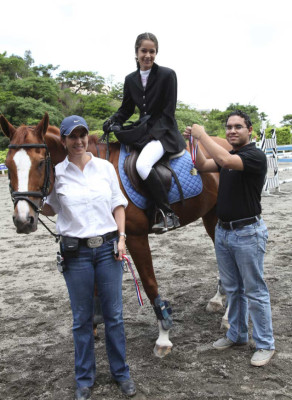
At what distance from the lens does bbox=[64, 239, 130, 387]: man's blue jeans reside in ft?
7.72

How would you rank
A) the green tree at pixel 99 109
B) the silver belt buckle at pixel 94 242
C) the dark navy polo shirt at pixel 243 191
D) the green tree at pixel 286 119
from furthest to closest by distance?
1. the green tree at pixel 286 119
2. the green tree at pixel 99 109
3. the dark navy polo shirt at pixel 243 191
4. the silver belt buckle at pixel 94 242

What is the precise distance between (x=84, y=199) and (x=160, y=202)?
1008 millimetres

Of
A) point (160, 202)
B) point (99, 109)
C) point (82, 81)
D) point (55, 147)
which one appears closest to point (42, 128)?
point (55, 147)

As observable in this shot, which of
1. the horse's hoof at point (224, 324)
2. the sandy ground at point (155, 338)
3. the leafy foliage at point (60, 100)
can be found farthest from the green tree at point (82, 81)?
the horse's hoof at point (224, 324)

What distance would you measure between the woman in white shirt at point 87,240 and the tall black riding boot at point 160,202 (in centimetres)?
65

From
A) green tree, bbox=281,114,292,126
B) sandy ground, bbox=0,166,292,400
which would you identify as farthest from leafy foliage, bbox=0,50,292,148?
sandy ground, bbox=0,166,292,400

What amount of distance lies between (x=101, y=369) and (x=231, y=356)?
106 centimetres

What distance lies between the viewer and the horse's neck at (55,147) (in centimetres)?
275

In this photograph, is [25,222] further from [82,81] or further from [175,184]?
[82,81]

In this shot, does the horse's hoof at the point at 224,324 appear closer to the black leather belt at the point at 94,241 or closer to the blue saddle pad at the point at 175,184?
the blue saddle pad at the point at 175,184

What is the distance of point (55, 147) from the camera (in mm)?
2781

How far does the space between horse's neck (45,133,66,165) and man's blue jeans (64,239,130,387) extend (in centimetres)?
82

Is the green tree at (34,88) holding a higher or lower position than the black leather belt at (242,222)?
higher

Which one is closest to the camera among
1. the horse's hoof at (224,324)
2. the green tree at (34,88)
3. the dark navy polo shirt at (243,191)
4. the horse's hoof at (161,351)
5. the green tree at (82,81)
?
the dark navy polo shirt at (243,191)
